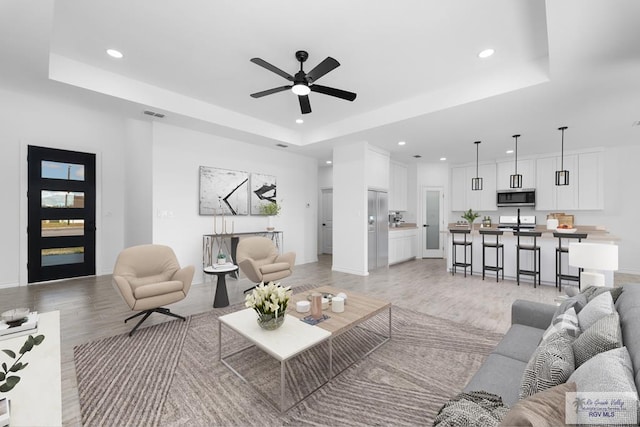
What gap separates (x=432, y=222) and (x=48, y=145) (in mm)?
8976

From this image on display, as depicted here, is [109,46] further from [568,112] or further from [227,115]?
[568,112]

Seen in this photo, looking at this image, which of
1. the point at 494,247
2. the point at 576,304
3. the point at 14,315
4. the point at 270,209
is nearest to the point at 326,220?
the point at 270,209

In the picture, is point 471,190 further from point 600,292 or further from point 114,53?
point 114,53

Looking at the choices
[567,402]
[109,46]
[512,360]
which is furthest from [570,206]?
[109,46]

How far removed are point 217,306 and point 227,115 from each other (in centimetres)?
328

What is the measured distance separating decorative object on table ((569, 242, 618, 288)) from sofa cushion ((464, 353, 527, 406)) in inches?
56.6

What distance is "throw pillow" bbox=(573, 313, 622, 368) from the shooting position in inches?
44.8

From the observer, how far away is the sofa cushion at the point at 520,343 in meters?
1.77

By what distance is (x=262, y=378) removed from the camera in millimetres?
2217

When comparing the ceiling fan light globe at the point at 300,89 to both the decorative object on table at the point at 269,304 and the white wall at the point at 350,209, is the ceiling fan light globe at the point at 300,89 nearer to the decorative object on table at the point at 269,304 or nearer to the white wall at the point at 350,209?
the decorative object on table at the point at 269,304

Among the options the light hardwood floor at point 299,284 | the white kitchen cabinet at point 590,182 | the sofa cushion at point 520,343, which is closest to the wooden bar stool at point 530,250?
the light hardwood floor at point 299,284

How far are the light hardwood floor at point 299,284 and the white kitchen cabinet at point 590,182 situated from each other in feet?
5.45

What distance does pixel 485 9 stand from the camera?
249 cm

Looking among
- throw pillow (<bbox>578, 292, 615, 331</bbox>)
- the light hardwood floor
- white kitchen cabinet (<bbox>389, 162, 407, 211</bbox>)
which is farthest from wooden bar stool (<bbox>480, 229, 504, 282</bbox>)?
throw pillow (<bbox>578, 292, 615, 331</bbox>)
